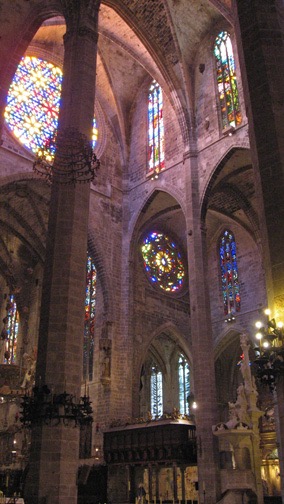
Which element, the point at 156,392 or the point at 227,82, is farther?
the point at 156,392

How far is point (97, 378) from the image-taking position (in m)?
19.7

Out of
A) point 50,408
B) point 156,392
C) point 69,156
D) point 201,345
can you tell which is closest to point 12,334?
point 156,392

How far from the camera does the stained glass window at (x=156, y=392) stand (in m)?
26.0

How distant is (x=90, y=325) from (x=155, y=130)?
9.09 metres

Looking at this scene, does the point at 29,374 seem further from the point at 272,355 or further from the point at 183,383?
the point at 272,355

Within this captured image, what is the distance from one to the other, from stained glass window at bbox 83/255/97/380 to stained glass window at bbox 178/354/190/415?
6.48 meters

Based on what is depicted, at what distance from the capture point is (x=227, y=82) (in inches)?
776

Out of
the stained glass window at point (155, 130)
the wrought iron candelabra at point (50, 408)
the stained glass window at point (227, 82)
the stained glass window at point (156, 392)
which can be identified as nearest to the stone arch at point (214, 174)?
the stained glass window at point (227, 82)

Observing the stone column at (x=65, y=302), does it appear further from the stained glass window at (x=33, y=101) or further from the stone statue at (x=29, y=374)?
the stone statue at (x=29, y=374)

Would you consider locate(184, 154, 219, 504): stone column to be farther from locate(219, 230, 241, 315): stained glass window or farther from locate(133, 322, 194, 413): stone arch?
locate(219, 230, 241, 315): stained glass window

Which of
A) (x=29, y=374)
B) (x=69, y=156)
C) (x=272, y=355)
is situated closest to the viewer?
(x=272, y=355)

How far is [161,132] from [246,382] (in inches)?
458

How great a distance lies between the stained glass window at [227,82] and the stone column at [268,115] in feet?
31.2

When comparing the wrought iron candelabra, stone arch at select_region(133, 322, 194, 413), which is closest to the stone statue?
stone arch at select_region(133, 322, 194, 413)
